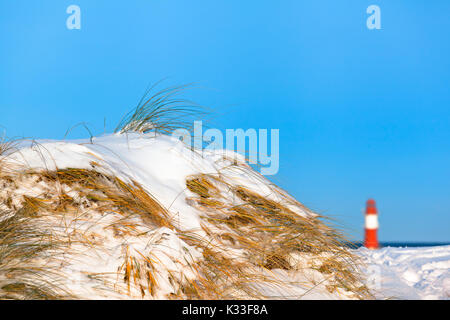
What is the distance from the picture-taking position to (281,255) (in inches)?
93.5

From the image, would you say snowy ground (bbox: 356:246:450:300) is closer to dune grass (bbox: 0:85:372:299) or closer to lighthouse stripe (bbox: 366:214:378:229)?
dune grass (bbox: 0:85:372:299)

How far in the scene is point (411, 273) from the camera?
4.02m

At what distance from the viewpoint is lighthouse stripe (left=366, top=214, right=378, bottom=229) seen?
7.29 metres

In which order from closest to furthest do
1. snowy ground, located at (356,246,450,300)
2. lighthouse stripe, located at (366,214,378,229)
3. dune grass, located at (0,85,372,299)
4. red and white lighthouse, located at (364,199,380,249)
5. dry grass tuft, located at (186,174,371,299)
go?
1. dune grass, located at (0,85,372,299)
2. dry grass tuft, located at (186,174,371,299)
3. snowy ground, located at (356,246,450,300)
4. red and white lighthouse, located at (364,199,380,249)
5. lighthouse stripe, located at (366,214,378,229)

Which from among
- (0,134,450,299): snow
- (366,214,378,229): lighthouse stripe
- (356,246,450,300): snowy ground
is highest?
(0,134,450,299): snow

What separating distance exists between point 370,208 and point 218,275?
20.5 ft

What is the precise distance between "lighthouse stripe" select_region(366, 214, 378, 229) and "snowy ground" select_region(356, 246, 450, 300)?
6.77ft

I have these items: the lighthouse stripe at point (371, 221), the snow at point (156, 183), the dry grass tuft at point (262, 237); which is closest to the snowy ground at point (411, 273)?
the snow at point (156, 183)

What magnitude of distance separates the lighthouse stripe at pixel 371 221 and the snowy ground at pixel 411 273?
6.77 feet

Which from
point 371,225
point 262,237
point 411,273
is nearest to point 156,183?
point 262,237

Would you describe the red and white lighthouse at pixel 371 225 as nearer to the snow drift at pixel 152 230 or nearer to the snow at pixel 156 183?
the snow at pixel 156 183

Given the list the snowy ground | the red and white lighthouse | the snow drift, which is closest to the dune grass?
the snow drift

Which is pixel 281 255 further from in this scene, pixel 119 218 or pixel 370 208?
pixel 370 208
